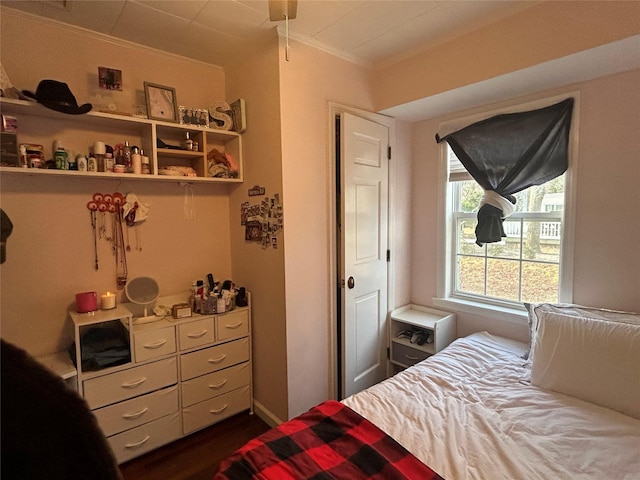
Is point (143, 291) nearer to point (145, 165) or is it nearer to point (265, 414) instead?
point (145, 165)

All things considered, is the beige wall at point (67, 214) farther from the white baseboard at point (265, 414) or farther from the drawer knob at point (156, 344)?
the white baseboard at point (265, 414)

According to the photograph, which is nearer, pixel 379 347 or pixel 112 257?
pixel 112 257

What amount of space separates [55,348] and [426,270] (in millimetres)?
2614

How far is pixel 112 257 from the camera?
7.07ft

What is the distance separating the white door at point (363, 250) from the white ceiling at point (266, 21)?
1.66 feet

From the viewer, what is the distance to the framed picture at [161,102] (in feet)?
6.73

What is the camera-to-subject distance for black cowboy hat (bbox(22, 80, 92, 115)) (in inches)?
66.4

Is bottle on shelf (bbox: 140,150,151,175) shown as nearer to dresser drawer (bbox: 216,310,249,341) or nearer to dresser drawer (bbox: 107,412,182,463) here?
dresser drawer (bbox: 216,310,249,341)

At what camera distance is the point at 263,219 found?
224 cm

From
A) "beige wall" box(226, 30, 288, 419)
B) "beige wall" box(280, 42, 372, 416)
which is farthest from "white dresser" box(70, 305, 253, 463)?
"beige wall" box(280, 42, 372, 416)

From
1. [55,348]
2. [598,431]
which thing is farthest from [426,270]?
[55,348]

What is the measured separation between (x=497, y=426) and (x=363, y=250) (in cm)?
135

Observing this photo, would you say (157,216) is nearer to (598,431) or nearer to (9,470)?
(9,470)

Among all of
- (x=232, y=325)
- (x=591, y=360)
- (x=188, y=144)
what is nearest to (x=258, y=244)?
(x=232, y=325)
